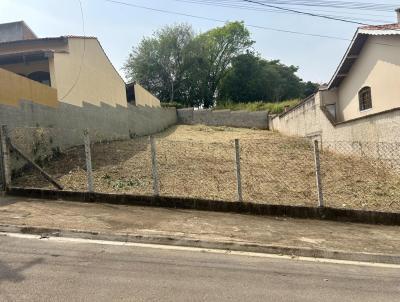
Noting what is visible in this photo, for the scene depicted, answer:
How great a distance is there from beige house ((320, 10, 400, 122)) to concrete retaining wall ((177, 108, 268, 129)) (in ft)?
59.3

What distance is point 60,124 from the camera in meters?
14.7

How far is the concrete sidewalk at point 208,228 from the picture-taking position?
6.59 metres

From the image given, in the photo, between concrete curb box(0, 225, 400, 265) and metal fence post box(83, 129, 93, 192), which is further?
metal fence post box(83, 129, 93, 192)

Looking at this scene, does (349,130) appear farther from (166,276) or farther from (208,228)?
(166,276)

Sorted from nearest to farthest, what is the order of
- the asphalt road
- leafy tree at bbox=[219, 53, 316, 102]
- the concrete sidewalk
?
the asphalt road < the concrete sidewalk < leafy tree at bbox=[219, 53, 316, 102]

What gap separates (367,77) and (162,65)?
4031 cm

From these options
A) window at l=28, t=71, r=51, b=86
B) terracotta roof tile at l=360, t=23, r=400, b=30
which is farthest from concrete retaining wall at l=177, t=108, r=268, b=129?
terracotta roof tile at l=360, t=23, r=400, b=30

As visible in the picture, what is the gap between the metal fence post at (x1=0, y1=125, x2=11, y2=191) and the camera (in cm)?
975

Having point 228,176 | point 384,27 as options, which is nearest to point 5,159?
point 228,176

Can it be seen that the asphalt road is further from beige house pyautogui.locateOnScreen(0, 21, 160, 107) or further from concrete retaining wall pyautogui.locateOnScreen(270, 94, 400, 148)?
beige house pyautogui.locateOnScreen(0, 21, 160, 107)

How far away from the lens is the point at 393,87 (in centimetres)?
1488

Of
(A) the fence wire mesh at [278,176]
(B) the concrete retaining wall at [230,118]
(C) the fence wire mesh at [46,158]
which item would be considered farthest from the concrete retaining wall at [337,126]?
(C) the fence wire mesh at [46,158]

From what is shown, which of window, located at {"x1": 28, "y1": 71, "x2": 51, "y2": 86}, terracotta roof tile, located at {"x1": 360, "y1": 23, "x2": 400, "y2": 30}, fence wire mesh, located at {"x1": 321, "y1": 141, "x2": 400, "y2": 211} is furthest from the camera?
window, located at {"x1": 28, "y1": 71, "x2": 51, "y2": 86}

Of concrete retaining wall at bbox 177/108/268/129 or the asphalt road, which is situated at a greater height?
concrete retaining wall at bbox 177/108/268/129
